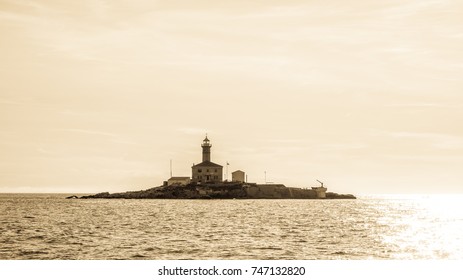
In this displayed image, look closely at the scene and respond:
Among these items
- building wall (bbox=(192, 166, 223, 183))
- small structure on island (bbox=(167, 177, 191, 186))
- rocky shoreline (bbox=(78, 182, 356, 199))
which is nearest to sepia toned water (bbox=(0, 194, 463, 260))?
rocky shoreline (bbox=(78, 182, 356, 199))

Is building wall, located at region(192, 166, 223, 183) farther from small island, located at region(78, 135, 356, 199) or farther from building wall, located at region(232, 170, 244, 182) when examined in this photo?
building wall, located at region(232, 170, 244, 182)

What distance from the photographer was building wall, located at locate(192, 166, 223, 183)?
543 feet

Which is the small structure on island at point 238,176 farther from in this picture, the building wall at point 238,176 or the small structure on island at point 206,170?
the small structure on island at point 206,170

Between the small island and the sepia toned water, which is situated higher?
the small island

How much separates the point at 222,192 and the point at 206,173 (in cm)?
560

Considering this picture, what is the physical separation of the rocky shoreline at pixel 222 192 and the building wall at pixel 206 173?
2263 mm

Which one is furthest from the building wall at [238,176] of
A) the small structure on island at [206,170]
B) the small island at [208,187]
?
the small structure on island at [206,170]

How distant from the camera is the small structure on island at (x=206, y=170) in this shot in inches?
6511

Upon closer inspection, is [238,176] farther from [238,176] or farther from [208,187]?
[208,187]

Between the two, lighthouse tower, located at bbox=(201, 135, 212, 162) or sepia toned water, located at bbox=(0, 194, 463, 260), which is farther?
lighthouse tower, located at bbox=(201, 135, 212, 162)

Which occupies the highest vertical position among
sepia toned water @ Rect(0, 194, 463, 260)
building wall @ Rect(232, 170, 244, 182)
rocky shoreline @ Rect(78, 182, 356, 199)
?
building wall @ Rect(232, 170, 244, 182)

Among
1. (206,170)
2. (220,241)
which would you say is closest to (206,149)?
(206,170)

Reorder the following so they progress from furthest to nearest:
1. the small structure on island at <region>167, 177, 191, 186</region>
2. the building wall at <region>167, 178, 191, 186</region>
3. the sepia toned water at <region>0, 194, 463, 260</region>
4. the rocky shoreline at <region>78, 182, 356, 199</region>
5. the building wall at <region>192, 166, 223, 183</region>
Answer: the building wall at <region>167, 178, 191, 186</region> → the small structure on island at <region>167, 177, 191, 186</region> → the building wall at <region>192, 166, 223, 183</region> → the rocky shoreline at <region>78, 182, 356, 199</region> → the sepia toned water at <region>0, 194, 463, 260</region>

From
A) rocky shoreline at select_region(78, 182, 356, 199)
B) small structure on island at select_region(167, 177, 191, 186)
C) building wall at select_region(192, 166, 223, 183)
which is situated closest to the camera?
rocky shoreline at select_region(78, 182, 356, 199)
